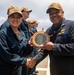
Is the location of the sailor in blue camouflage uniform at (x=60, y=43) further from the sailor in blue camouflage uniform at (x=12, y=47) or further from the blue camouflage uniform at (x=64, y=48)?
the sailor in blue camouflage uniform at (x=12, y=47)

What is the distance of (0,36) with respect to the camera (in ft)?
13.0

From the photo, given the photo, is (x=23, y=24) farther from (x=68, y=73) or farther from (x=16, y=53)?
(x=68, y=73)

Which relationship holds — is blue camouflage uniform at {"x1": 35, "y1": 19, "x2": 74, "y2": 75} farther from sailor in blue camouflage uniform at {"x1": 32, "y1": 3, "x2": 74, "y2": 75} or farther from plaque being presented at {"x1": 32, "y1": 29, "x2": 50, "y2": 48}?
plaque being presented at {"x1": 32, "y1": 29, "x2": 50, "y2": 48}

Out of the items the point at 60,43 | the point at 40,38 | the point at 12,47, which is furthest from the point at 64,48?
the point at 12,47

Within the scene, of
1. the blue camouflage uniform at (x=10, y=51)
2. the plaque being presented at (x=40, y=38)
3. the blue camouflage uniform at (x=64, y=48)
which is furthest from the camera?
the plaque being presented at (x=40, y=38)

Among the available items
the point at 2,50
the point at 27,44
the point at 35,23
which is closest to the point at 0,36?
the point at 2,50

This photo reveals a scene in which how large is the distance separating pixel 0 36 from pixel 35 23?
3.63m

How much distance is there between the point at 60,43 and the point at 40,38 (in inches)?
14.3

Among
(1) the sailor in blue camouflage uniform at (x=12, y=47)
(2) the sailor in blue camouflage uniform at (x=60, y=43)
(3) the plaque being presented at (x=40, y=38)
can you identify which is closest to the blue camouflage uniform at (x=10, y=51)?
(1) the sailor in blue camouflage uniform at (x=12, y=47)

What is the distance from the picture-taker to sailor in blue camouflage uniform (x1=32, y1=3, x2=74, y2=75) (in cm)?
387

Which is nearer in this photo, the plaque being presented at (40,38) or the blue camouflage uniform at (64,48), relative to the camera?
the blue camouflage uniform at (64,48)

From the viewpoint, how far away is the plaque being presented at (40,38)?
13.5 ft

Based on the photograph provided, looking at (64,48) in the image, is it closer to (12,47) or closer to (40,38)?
(40,38)

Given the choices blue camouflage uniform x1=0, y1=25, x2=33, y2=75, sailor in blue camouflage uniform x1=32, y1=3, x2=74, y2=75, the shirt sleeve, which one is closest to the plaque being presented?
sailor in blue camouflage uniform x1=32, y1=3, x2=74, y2=75
